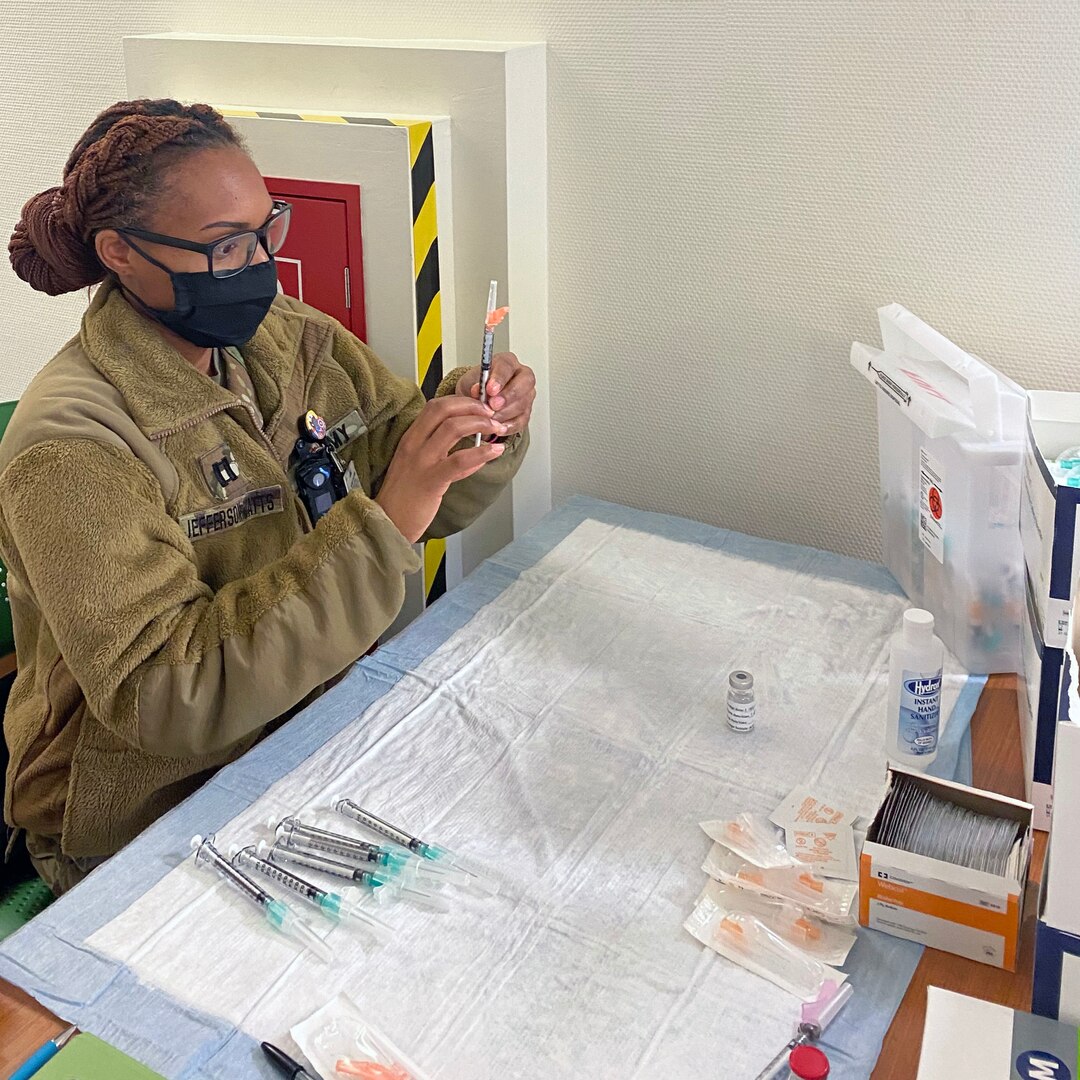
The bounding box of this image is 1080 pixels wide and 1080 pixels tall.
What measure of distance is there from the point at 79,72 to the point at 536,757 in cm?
171

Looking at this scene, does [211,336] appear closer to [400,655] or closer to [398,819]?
[400,655]

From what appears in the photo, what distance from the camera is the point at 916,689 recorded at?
1.15 m

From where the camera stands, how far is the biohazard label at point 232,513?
130cm

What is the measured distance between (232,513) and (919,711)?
2.56 feet

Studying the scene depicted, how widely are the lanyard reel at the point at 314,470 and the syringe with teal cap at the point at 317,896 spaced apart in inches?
20.5

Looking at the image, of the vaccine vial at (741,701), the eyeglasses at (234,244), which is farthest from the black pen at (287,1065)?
the eyeglasses at (234,244)

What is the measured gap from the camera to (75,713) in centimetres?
131

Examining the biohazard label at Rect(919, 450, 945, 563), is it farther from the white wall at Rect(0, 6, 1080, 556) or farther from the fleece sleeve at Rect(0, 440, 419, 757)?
the fleece sleeve at Rect(0, 440, 419, 757)

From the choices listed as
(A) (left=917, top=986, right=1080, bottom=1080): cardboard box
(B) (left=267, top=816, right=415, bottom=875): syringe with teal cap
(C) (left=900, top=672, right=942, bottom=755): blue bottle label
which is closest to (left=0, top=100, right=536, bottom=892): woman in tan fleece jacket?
(B) (left=267, top=816, right=415, bottom=875): syringe with teal cap

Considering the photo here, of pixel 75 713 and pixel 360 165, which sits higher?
pixel 360 165

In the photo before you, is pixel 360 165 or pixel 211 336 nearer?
pixel 211 336

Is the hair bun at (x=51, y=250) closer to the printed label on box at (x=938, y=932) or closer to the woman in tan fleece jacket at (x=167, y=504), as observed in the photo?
the woman in tan fleece jacket at (x=167, y=504)

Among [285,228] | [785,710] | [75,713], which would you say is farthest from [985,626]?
[75,713]

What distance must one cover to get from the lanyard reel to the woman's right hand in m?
0.18
